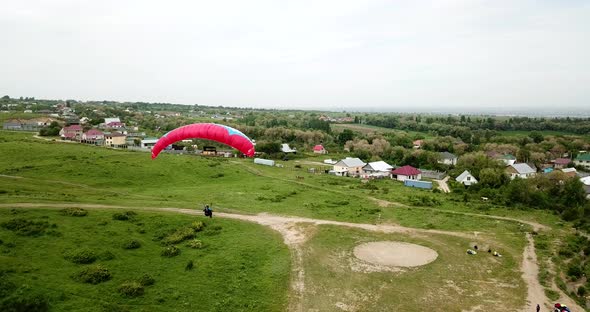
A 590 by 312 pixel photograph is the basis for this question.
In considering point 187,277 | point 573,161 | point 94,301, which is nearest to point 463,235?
point 187,277

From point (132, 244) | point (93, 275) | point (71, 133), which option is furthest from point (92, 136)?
point (93, 275)

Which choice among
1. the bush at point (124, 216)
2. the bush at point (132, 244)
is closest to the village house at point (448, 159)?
the bush at point (124, 216)

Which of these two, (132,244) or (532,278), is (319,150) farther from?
(132,244)

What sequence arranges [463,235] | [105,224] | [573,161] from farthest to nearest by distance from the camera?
[573,161] → [463,235] → [105,224]

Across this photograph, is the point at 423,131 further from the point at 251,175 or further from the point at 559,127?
the point at 251,175

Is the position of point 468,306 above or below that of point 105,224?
below

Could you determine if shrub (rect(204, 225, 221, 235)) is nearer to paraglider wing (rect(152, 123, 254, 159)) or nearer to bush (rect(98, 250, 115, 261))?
bush (rect(98, 250, 115, 261))

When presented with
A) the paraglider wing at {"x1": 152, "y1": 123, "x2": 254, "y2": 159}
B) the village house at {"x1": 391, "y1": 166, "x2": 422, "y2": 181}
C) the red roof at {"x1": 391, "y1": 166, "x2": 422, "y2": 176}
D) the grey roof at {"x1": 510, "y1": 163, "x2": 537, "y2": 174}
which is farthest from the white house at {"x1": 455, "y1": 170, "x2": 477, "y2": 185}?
the paraglider wing at {"x1": 152, "y1": 123, "x2": 254, "y2": 159}
